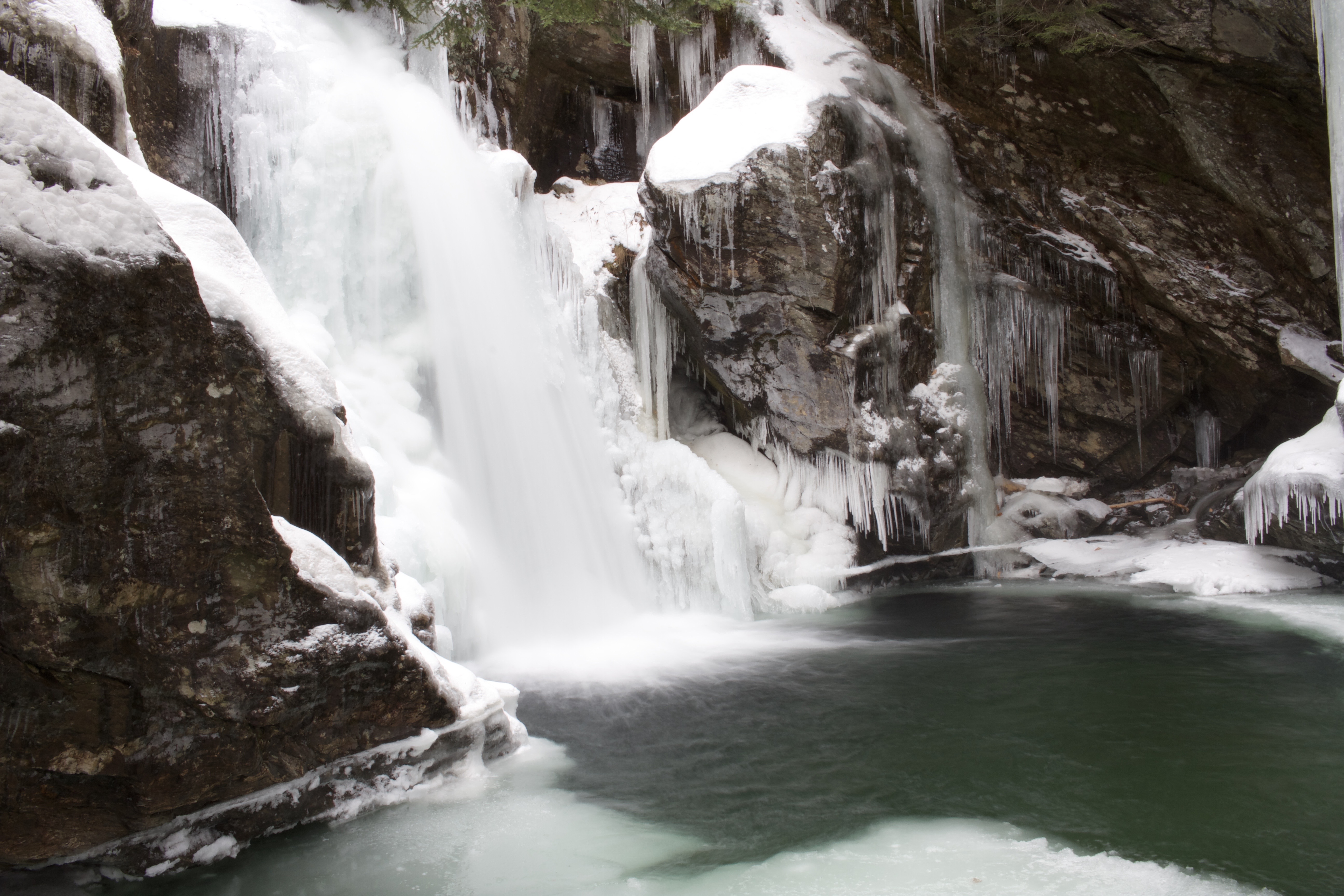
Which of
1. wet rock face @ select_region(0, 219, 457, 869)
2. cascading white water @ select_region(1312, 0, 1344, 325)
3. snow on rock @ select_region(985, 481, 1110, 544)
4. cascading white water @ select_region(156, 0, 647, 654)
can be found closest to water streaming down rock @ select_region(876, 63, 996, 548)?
snow on rock @ select_region(985, 481, 1110, 544)

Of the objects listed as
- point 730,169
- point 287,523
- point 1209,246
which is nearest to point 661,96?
point 730,169

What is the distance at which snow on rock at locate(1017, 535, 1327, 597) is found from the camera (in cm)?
912

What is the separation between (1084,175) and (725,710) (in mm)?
8902

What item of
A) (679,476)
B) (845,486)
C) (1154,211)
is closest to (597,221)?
(679,476)

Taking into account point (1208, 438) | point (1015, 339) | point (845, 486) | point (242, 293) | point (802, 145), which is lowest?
point (845, 486)

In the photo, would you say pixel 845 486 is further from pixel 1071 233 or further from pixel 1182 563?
pixel 1071 233

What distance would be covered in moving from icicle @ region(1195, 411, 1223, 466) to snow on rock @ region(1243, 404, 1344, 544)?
3.37 metres

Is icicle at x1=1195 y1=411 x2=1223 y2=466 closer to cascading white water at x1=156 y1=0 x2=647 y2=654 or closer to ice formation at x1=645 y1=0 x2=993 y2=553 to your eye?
ice formation at x1=645 y1=0 x2=993 y2=553

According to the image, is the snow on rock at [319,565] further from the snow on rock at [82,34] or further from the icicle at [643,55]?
the icicle at [643,55]

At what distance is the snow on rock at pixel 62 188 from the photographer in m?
2.71

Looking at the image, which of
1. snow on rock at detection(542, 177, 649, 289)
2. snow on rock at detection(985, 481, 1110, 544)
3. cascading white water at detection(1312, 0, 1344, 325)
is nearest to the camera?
cascading white water at detection(1312, 0, 1344, 325)

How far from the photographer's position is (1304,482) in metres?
8.52

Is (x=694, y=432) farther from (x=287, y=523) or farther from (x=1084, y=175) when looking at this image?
(x=287, y=523)

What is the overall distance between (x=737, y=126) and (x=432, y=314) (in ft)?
13.6
